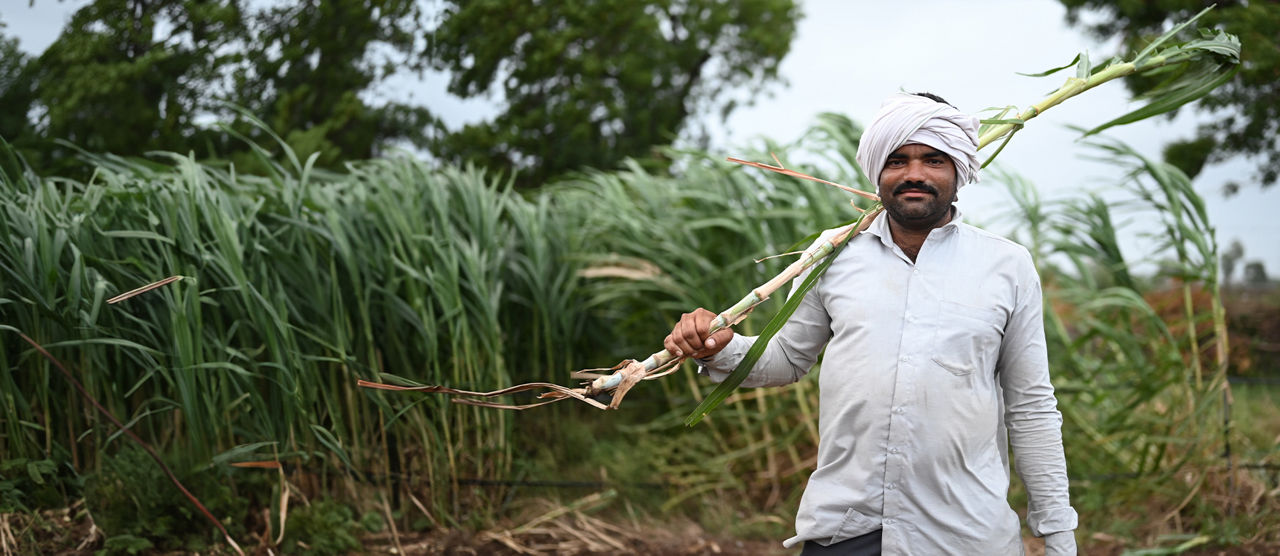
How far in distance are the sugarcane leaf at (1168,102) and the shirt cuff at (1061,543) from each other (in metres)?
0.95

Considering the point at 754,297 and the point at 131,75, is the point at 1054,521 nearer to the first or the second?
the point at 754,297

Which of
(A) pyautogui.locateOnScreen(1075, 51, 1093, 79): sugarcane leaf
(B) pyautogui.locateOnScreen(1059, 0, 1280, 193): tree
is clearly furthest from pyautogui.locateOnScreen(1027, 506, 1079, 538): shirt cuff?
(B) pyautogui.locateOnScreen(1059, 0, 1280, 193): tree

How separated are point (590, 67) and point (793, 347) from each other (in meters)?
9.56

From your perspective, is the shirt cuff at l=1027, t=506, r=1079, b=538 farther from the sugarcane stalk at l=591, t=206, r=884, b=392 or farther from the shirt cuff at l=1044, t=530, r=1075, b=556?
the sugarcane stalk at l=591, t=206, r=884, b=392

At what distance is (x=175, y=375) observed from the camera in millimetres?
2521

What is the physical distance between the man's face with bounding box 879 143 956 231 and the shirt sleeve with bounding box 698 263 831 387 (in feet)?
0.69

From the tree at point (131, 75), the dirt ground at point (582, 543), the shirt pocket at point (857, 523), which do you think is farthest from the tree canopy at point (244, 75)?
the shirt pocket at point (857, 523)

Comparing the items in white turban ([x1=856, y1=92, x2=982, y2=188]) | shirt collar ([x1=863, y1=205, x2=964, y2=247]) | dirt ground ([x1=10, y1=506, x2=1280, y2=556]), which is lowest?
dirt ground ([x1=10, y1=506, x2=1280, y2=556])

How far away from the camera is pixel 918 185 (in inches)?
62.4

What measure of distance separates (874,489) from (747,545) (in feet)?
5.99

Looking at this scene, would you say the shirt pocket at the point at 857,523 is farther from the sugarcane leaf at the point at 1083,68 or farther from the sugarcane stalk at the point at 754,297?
the sugarcane leaf at the point at 1083,68

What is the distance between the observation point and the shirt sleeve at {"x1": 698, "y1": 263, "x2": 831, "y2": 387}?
5.72 ft

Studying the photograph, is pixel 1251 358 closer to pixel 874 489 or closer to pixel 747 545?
pixel 747 545

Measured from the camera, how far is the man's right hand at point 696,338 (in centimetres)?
160
